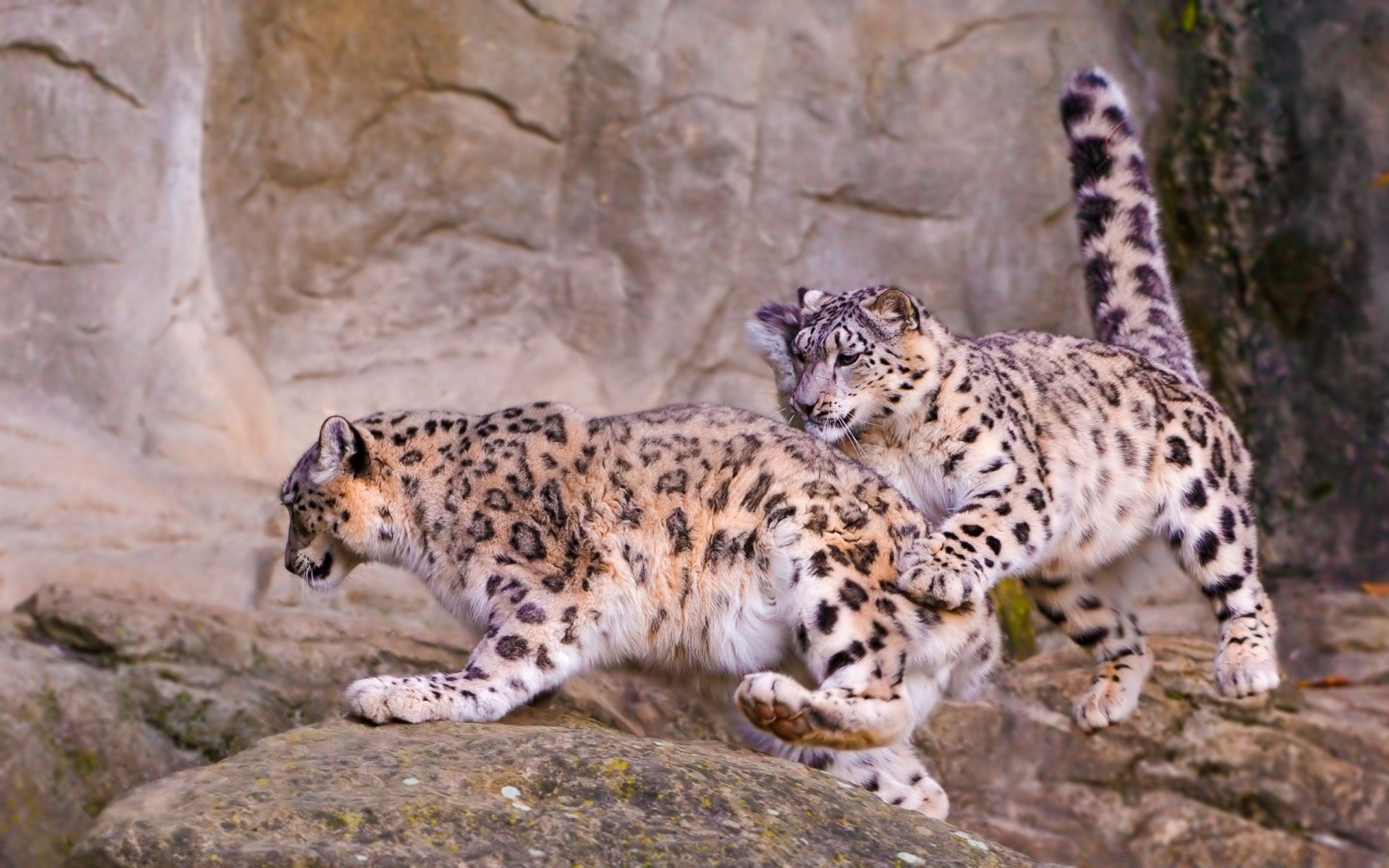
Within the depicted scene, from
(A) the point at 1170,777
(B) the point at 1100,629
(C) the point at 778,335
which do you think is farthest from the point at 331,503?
(A) the point at 1170,777

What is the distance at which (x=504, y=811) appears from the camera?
392cm

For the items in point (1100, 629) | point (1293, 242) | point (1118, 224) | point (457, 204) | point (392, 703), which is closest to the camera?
point (392, 703)

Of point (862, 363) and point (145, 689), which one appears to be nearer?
point (862, 363)

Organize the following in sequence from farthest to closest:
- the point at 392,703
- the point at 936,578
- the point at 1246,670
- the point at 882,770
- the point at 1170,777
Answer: the point at 1170,777 < the point at 1246,670 < the point at 882,770 < the point at 936,578 < the point at 392,703

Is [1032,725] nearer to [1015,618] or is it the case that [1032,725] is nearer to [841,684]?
[1015,618]

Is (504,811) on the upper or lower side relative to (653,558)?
lower

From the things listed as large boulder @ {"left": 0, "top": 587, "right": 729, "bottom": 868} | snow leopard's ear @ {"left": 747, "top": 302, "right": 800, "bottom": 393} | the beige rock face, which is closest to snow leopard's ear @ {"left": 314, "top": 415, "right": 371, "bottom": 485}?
→ large boulder @ {"left": 0, "top": 587, "right": 729, "bottom": 868}

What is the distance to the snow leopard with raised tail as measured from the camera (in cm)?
563

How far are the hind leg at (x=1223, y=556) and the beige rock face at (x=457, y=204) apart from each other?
3.22 m

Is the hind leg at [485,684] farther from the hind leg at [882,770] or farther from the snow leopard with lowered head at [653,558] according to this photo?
the hind leg at [882,770]

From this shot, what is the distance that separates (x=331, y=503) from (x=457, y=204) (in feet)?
12.2

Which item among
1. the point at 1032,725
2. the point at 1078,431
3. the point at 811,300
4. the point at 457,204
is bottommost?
the point at 1032,725

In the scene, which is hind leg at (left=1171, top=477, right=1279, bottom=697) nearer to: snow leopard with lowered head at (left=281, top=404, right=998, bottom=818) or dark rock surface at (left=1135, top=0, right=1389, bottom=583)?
snow leopard with lowered head at (left=281, top=404, right=998, bottom=818)

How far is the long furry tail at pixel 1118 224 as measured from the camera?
6.69 meters
